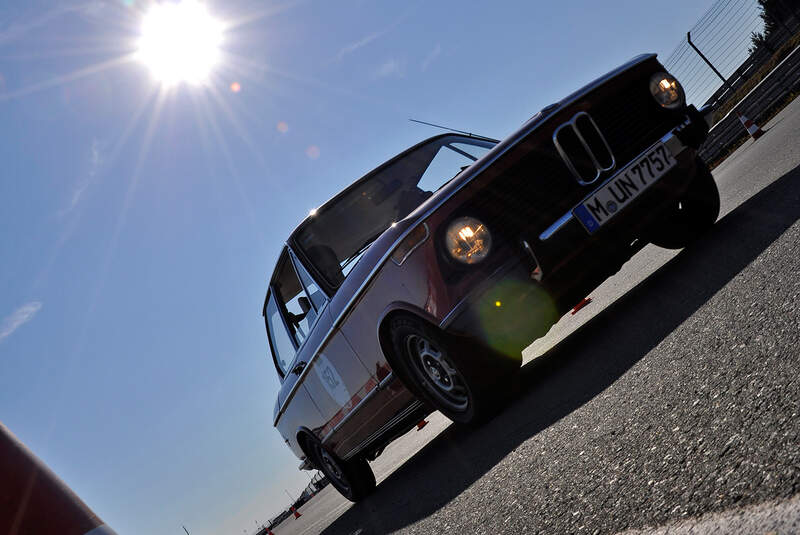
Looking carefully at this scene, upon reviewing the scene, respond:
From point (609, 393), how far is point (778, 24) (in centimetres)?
1947

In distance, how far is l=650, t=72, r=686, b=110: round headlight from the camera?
14.7 ft

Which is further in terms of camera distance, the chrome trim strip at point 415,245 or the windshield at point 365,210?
the windshield at point 365,210

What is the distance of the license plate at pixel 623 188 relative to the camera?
Result: 3760 millimetres

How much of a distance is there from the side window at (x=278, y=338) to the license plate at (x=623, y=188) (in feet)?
9.95

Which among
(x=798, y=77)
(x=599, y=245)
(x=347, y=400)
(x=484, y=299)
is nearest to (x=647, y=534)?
(x=484, y=299)

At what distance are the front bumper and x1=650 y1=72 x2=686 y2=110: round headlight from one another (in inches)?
35.2

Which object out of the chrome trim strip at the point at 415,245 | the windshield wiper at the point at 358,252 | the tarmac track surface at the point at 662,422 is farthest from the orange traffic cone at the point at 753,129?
the chrome trim strip at the point at 415,245

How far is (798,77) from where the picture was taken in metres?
12.4

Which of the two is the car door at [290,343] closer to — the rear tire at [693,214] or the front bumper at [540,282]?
the front bumper at [540,282]

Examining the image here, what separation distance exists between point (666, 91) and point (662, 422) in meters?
2.88

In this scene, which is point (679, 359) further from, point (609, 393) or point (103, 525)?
point (103, 525)

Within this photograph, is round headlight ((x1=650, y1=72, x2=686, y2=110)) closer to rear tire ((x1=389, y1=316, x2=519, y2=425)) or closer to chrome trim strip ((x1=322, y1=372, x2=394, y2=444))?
rear tire ((x1=389, y1=316, x2=519, y2=425))

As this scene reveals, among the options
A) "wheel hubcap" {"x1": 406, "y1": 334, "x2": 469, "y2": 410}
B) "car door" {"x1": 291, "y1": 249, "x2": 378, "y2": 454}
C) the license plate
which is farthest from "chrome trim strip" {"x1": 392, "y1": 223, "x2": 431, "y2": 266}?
"car door" {"x1": 291, "y1": 249, "x2": 378, "y2": 454}

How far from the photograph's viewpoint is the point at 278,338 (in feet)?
21.2
